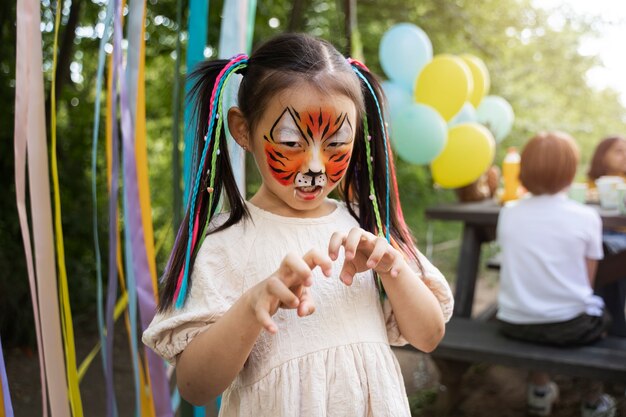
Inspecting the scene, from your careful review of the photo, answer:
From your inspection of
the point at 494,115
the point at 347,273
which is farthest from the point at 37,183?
the point at 494,115

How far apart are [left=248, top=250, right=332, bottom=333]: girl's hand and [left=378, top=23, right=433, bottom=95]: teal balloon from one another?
11.8 feet

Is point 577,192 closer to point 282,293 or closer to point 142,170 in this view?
point 142,170

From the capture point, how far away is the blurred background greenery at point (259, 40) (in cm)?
364

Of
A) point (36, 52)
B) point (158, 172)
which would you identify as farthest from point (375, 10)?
point (36, 52)

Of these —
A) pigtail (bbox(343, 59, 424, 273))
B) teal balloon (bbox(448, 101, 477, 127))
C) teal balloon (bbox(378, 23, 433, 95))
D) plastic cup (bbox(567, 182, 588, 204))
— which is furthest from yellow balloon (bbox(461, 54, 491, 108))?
pigtail (bbox(343, 59, 424, 273))

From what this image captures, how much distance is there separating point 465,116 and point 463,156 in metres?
0.62

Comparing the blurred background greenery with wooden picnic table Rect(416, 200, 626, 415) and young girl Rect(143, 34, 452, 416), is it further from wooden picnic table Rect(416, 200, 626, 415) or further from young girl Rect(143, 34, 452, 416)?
wooden picnic table Rect(416, 200, 626, 415)

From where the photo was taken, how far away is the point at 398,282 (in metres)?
1.18

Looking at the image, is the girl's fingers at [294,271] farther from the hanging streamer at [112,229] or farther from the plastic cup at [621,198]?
the plastic cup at [621,198]

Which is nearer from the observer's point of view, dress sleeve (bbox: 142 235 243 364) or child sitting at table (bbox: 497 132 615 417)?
dress sleeve (bbox: 142 235 243 364)

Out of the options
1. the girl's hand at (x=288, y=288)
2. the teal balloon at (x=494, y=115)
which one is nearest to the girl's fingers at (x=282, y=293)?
the girl's hand at (x=288, y=288)

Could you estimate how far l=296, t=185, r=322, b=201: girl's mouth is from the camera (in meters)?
1.18

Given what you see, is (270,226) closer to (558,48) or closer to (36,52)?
(36,52)

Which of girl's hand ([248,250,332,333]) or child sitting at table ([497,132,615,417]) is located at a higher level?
girl's hand ([248,250,332,333])
